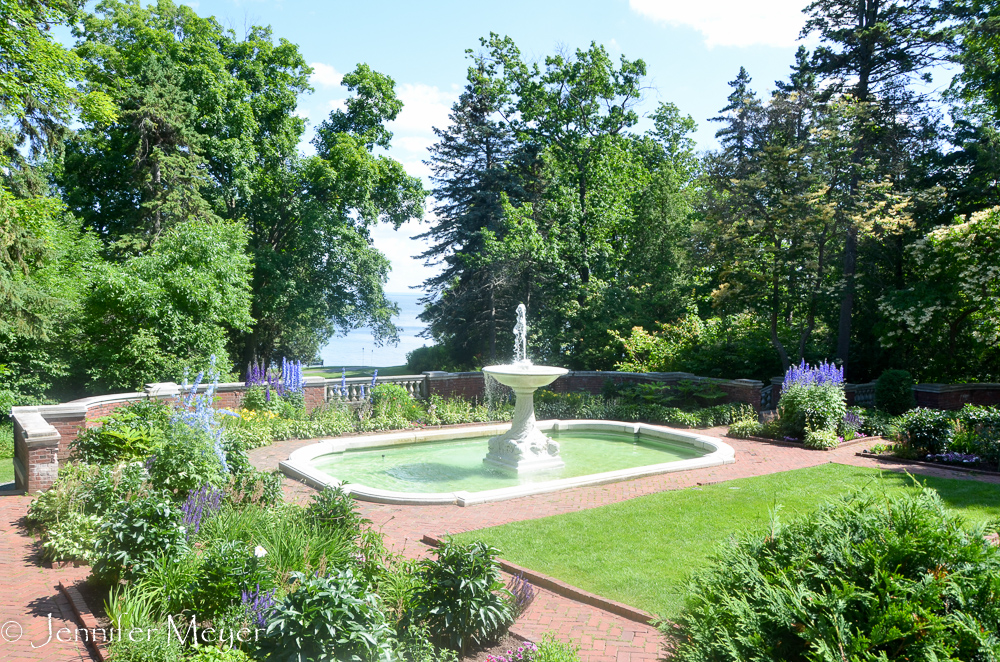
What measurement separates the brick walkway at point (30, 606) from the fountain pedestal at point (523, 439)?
699 cm

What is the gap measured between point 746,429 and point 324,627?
1286 centimetres

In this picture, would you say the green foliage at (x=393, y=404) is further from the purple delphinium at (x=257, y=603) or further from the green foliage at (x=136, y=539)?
the purple delphinium at (x=257, y=603)

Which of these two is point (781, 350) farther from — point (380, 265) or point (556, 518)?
point (380, 265)

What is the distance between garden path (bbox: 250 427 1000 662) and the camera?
5.16 metres

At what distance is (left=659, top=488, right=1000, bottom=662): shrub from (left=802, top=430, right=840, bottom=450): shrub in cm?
982

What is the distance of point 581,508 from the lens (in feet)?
29.4

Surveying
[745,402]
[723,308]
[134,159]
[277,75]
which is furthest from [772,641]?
[277,75]

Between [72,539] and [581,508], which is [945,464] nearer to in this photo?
[581,508]

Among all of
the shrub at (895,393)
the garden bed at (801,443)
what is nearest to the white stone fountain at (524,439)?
the garden bed at (801,443)

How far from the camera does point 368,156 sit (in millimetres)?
27156

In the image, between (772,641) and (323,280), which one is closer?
(772,641)

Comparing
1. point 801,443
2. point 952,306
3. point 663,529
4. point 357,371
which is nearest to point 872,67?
point 952,306

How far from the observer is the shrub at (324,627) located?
3.71m

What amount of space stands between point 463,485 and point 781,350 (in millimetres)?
11598
